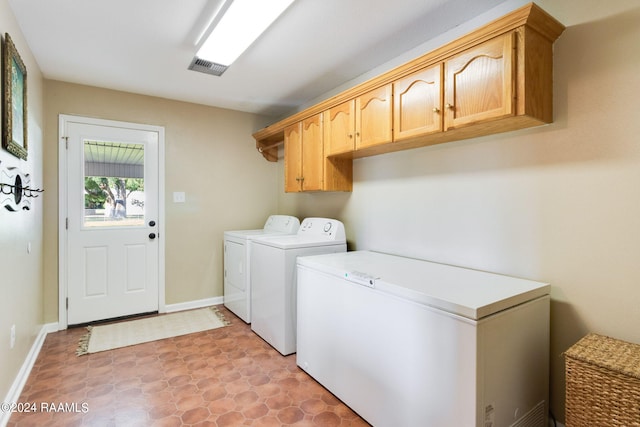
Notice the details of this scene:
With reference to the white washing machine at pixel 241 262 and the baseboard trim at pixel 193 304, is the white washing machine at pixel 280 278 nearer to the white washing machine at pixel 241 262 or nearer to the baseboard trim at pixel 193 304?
the white washing machine at pixel 241 262

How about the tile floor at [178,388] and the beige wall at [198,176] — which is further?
the beige wall at [198,176]

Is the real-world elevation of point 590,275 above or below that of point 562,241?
below

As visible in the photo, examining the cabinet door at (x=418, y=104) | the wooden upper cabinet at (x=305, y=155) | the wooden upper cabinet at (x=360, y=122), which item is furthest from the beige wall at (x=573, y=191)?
the wooden upper cabinet at (x=305, y=155)

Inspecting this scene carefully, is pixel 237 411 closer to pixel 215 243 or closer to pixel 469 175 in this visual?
pixel 469 175

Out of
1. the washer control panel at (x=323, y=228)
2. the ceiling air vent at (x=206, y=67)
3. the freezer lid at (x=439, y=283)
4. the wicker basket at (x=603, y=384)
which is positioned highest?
the ceiling air vent at (x=206, y=67)

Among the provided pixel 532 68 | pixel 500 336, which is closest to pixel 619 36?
pixel 532 68

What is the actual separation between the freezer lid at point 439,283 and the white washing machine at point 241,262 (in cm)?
111

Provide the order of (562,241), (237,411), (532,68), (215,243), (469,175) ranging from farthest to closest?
(215,243), (469,175), (237,411), (562,241), (532,68)

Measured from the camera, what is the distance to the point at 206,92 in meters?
3.37

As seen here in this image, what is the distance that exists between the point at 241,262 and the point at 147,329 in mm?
1082

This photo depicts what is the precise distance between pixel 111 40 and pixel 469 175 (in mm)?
2638

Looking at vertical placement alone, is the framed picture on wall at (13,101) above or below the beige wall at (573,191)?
above

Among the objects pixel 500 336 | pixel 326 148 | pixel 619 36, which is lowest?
pixel 500 336

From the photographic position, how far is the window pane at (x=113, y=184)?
3258 millimetres
